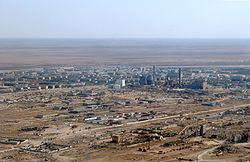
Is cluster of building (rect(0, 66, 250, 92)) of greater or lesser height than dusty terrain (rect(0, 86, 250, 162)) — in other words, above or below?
below

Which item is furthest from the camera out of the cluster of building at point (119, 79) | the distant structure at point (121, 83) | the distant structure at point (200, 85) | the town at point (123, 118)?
the distant structure at point (121, 83)

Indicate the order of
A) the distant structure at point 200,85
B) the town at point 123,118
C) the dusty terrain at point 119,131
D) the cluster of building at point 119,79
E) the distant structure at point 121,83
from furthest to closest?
1. the distant structure at point 121,83
2. the cluster of building at point 119,79
3. the distant structure at point 200,85
4. the town at point 123,118
5. the dusty terrain at point 119,131

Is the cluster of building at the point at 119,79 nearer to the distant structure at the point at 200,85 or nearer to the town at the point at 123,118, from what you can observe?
the distant structure at the point at 200,85

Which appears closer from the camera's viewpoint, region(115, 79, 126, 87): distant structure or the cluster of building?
the cluster of building

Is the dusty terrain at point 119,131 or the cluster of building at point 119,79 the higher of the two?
the dusty terrain at point 119,131

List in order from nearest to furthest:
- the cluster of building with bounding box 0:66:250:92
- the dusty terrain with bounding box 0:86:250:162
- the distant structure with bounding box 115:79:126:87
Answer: the dusty terrain with bounding box 0:86:250:162, the cluster of building with bounding box 0:66:250:92, the distant structure with bounding box 115:79:126:87

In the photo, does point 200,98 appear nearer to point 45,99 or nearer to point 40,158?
point 45,99

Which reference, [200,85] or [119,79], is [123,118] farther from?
[119,79]

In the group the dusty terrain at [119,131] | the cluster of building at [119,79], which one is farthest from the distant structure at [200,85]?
the dusty terrain at [119,131]

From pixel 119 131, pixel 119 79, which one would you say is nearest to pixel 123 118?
pixel 119 131

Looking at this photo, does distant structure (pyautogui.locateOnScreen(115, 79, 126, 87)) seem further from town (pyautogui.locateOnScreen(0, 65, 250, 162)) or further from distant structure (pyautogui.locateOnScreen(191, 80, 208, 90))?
distant structure (pyautogui.locateOnScreen(191, 80, 208, 90))

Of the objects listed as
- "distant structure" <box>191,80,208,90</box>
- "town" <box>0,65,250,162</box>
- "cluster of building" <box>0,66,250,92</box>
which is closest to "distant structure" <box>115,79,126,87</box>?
"cluster of building" <box>0,66,250,92</box>

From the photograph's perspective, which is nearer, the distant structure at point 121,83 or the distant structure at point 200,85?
the distant structure at point 200,85
